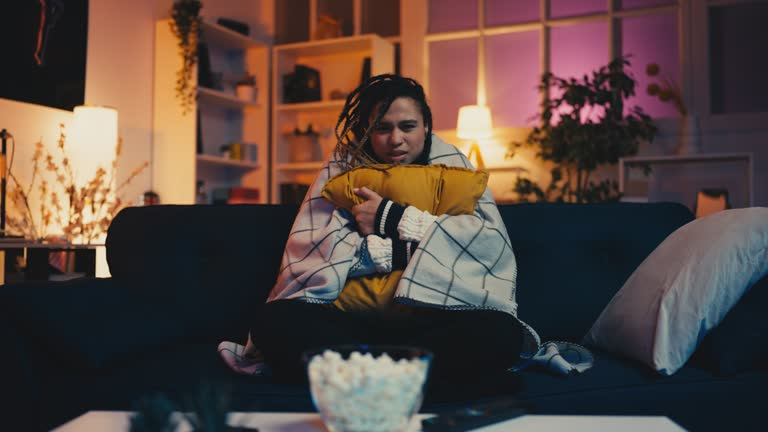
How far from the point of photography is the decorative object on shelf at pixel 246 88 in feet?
16.6

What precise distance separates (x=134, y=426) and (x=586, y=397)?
2.98ft

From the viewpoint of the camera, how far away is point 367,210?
5.36ft

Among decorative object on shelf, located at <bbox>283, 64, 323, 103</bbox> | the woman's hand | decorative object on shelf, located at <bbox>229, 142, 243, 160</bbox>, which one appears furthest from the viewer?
decorative object on shelf, located at <bbox>283, 64, 323, 103</bbox>

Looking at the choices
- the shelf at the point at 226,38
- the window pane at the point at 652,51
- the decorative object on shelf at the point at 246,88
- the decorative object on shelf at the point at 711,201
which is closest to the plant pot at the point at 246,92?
the decorative object on shelf at the point at 246,88

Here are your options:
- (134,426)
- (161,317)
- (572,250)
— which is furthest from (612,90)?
(134,426)

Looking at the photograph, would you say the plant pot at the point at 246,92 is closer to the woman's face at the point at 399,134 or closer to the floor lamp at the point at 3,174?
the floor lamp at the point at 3,174

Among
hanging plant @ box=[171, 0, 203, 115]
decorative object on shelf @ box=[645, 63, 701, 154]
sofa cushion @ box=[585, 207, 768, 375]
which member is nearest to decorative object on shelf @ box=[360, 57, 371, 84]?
hanging plant @ box=[171, 0, 203, 115]

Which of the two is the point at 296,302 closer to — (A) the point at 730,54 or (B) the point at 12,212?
(B) the point at 12,212

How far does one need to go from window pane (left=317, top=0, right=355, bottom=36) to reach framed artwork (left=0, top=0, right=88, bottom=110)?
6.72 ft

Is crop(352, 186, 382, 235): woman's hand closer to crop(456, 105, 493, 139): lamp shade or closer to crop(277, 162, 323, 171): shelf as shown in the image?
crop(456, 105, 493, 139): lamp shade

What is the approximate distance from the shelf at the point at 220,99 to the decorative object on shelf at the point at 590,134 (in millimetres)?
1970

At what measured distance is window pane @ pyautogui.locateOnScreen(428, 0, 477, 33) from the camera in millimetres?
4949

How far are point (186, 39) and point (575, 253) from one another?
326 cm

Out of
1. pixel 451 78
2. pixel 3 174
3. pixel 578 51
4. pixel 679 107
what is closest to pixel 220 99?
pixel 451 78
